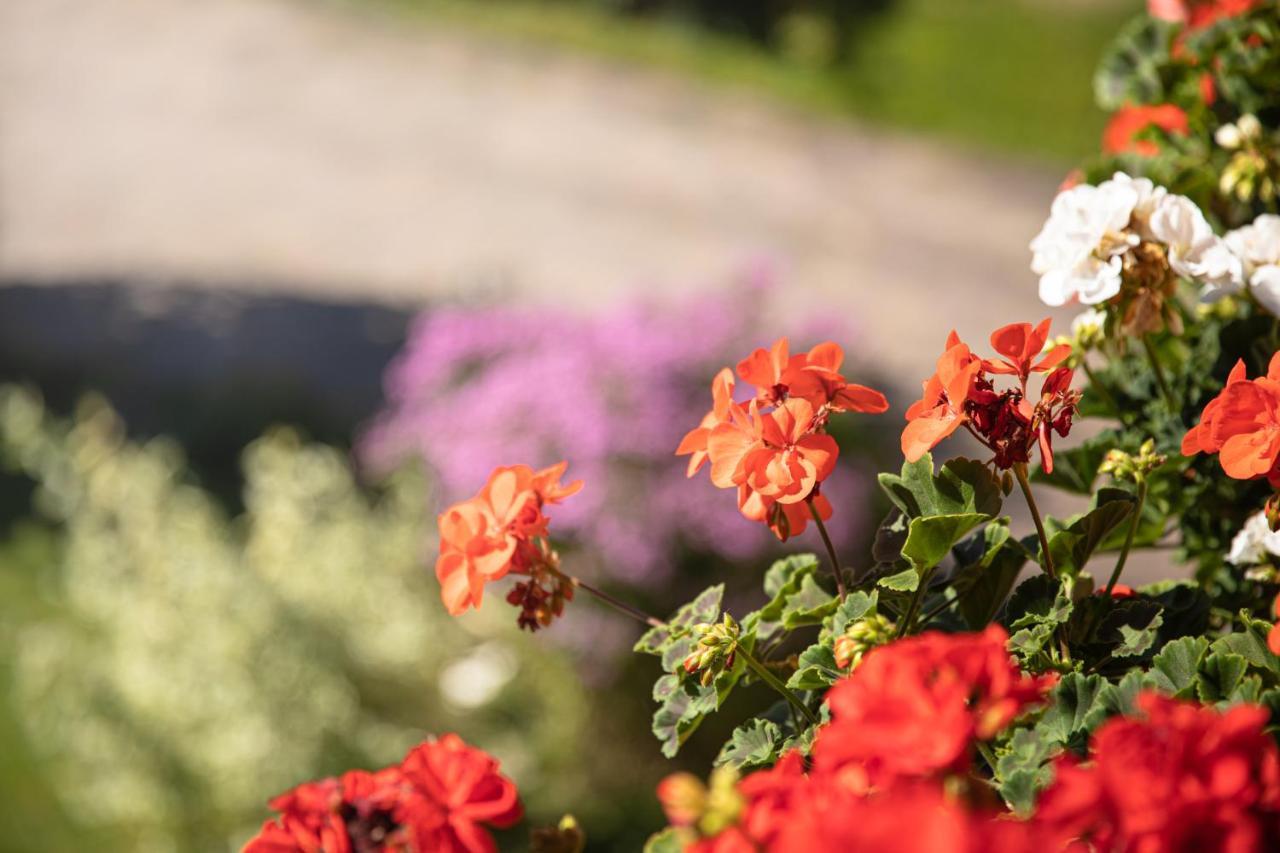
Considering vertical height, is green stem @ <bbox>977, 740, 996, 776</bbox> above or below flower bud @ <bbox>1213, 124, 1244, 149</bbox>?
below

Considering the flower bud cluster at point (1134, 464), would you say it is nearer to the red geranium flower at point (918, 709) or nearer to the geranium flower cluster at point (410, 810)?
the red geranium flower at point (918, 709)

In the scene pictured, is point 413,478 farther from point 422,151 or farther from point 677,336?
point 422,151

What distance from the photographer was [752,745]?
799mm

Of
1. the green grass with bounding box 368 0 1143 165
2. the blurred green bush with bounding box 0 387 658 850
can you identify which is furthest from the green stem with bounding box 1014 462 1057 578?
the green grass with bounding box 368 0 1143 165

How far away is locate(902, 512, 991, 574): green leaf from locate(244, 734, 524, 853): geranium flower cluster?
285 millimetres

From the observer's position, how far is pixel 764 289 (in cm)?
331

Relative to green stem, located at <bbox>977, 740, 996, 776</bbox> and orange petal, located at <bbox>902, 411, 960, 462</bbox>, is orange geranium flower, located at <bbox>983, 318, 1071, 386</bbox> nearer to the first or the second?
orange petal, located at <bbox>902, 411, 960, 462</bbox>

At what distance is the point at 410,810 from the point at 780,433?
316 millimetres

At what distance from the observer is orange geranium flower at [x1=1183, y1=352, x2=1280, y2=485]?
2.51 ft

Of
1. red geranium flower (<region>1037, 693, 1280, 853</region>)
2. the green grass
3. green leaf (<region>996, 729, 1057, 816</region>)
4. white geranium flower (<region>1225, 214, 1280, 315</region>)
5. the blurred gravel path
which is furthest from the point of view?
the green grass

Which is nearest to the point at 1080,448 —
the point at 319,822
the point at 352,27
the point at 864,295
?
the point at 319,822

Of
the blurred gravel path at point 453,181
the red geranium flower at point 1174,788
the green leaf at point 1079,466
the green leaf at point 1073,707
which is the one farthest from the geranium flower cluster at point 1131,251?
the blurred gravel path at point 453,181

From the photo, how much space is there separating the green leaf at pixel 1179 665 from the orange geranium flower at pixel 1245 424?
108 mm

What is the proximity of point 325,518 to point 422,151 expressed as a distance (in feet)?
12.4
